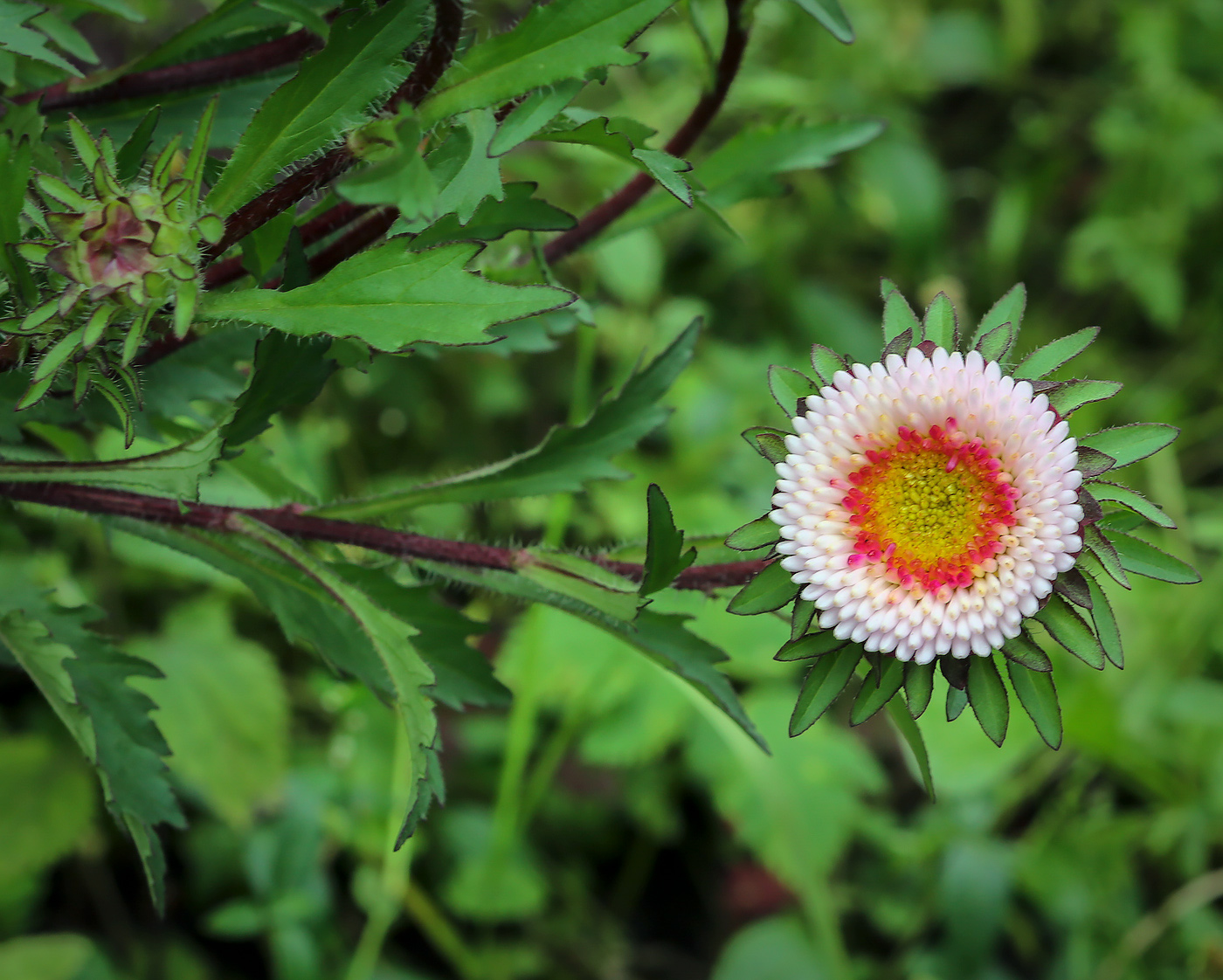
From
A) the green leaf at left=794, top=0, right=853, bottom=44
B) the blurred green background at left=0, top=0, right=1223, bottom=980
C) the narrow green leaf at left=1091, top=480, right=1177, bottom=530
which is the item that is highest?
the green leaf at left=794, top=0, right=853, bottom=44

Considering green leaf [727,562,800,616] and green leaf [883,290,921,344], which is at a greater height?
green leaf [883,290,921,344]

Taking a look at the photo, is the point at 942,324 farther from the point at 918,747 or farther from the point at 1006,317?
the point at 918,747


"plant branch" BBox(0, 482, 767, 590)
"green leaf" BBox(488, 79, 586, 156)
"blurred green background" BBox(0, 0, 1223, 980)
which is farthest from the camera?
"blurred green background" BBox(0, 0, 1223, 980)

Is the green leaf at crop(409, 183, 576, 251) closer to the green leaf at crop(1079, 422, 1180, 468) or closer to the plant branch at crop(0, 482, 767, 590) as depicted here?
the plant branch at crop(0, 482, 767, 590)

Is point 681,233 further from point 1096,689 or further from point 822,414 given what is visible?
point 822,414

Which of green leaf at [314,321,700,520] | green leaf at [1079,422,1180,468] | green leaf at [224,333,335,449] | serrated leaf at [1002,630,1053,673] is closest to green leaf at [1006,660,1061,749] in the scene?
serrated leaf at [1002,630,1053,673]

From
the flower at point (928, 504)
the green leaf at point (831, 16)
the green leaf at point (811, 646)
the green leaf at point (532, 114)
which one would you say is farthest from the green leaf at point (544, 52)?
the green leaf at point (811, 646)

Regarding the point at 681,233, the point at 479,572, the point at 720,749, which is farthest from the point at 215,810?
the point at 681,233
